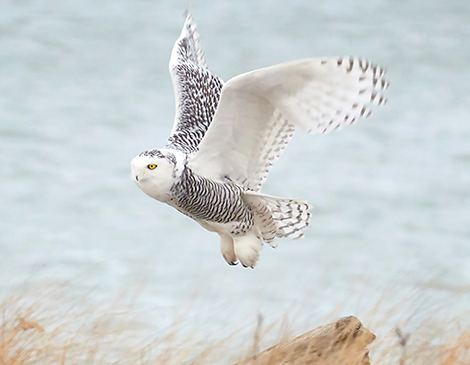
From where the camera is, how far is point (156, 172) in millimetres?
2469

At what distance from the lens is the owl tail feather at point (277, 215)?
2.89 m

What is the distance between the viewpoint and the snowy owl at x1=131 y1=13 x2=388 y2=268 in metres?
2.43

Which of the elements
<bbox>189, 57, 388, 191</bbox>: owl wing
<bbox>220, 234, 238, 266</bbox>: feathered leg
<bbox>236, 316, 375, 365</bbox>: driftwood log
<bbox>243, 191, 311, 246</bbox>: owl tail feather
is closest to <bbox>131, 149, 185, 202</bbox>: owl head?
<bbox>189, 57, 388, 191</bbox>: owl wing

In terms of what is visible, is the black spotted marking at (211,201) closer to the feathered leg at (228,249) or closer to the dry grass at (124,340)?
the feathered leg at (228,249)

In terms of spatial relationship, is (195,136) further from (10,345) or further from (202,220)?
(10,345)

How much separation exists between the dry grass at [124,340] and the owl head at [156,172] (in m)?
0.62

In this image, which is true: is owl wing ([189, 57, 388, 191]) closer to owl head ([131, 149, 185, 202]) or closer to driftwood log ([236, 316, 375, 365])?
owl head ([131, 149, 185, 202])

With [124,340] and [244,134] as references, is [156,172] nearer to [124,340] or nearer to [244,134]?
[244,134]

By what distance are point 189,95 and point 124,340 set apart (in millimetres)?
919

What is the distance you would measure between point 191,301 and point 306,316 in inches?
16.3

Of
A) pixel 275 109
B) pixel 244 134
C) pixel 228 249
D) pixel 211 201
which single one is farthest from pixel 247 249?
pixel 275 109

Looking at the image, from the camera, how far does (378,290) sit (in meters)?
2.94

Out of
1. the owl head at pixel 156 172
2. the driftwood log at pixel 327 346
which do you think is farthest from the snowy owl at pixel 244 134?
the driftwood log at pixel 327 346

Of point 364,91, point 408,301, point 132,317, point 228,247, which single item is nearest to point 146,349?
A: point 132,317
